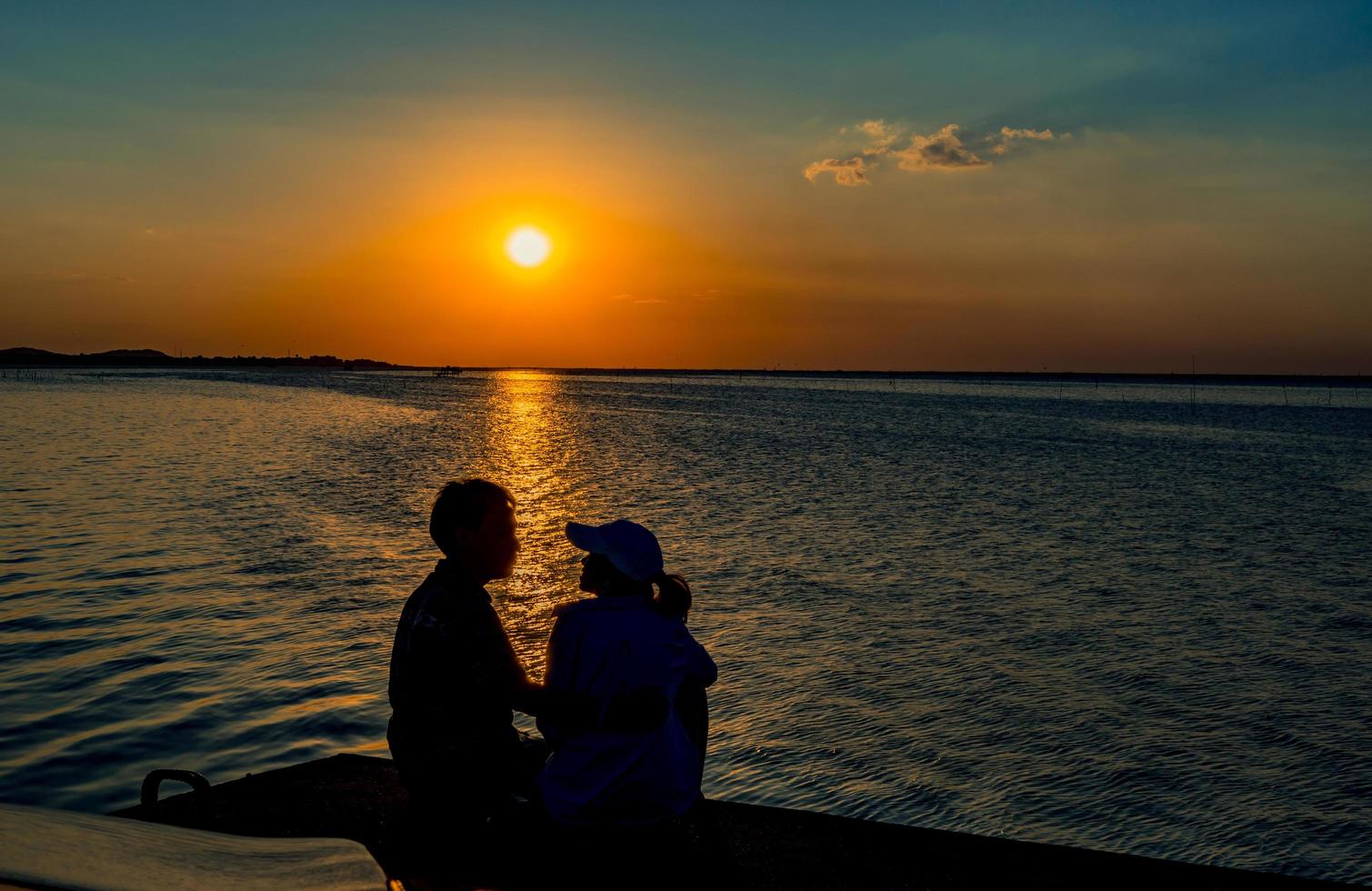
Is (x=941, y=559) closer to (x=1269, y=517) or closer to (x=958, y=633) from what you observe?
(x=958, y=633)

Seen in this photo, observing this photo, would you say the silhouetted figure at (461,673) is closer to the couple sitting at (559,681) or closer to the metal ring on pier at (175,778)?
the couple sitting at (559,681)

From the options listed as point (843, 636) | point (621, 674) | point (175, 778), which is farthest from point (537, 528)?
point (621, 674)

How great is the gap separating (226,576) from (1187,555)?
58.3 ft

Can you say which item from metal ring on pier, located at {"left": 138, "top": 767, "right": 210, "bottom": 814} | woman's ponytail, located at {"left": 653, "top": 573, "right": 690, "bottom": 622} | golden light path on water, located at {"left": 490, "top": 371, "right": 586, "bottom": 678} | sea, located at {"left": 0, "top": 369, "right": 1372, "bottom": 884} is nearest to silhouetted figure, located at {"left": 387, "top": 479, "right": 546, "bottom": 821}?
woman's ponytail, located at {"left": 653, "top": 573, "right": 690, "bottom": 622}

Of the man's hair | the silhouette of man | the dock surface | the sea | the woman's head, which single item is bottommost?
the sea

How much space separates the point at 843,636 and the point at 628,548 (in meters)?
9.12

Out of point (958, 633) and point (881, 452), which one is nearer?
point (958, 633)

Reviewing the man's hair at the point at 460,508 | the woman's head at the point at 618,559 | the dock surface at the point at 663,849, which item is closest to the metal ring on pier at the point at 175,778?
the dock surface at the point at 663,849

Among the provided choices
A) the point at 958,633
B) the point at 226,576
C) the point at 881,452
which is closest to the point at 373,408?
the point at 881,452

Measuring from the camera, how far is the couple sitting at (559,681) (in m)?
3.42

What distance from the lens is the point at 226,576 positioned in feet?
47.8

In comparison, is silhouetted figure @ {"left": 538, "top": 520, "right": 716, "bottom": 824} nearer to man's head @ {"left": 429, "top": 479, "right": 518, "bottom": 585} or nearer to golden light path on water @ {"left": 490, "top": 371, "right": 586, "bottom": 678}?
man's head @ {"left": 429, "top": 479, "right": 518, "bottom": 585}

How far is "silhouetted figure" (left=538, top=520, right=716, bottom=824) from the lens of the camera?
339 centimetres

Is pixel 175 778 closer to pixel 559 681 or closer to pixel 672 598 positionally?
pixel 559 681
